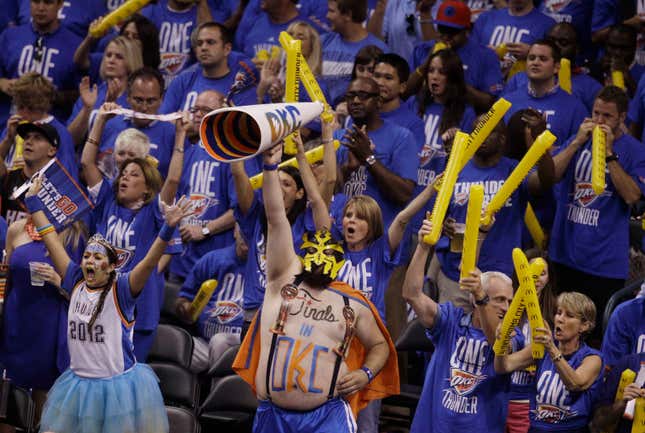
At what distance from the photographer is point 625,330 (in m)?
7.72

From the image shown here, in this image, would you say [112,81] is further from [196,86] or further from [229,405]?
[229,405]

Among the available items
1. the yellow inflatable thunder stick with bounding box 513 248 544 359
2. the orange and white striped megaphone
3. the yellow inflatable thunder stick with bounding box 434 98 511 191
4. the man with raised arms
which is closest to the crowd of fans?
the yellow inflatable thunder stick with bounding box 513 248 544 359

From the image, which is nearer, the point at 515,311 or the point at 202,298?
the point at 515,311

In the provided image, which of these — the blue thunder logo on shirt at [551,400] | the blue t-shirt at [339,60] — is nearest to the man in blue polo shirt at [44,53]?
the blue t-shirt at [339,60]

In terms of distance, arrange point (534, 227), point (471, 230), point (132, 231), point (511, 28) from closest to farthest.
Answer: point (471, 230) < point (132, 231) < point (534, 227) < point (511, 28)

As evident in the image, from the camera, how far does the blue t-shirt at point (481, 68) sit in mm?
9945

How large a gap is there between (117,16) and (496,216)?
3664mm

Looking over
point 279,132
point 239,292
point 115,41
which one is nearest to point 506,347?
point 279,132

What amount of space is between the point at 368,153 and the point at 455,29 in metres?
1.99

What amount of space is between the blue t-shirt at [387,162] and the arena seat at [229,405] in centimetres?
153

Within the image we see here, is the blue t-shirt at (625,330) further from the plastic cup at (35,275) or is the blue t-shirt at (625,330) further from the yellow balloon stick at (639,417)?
the plastic cup at (35,275)

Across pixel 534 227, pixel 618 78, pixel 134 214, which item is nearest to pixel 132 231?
pixel 134 214

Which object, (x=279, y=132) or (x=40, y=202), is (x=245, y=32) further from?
(x=279, y=132)

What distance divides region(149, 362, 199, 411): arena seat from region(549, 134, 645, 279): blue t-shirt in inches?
104
